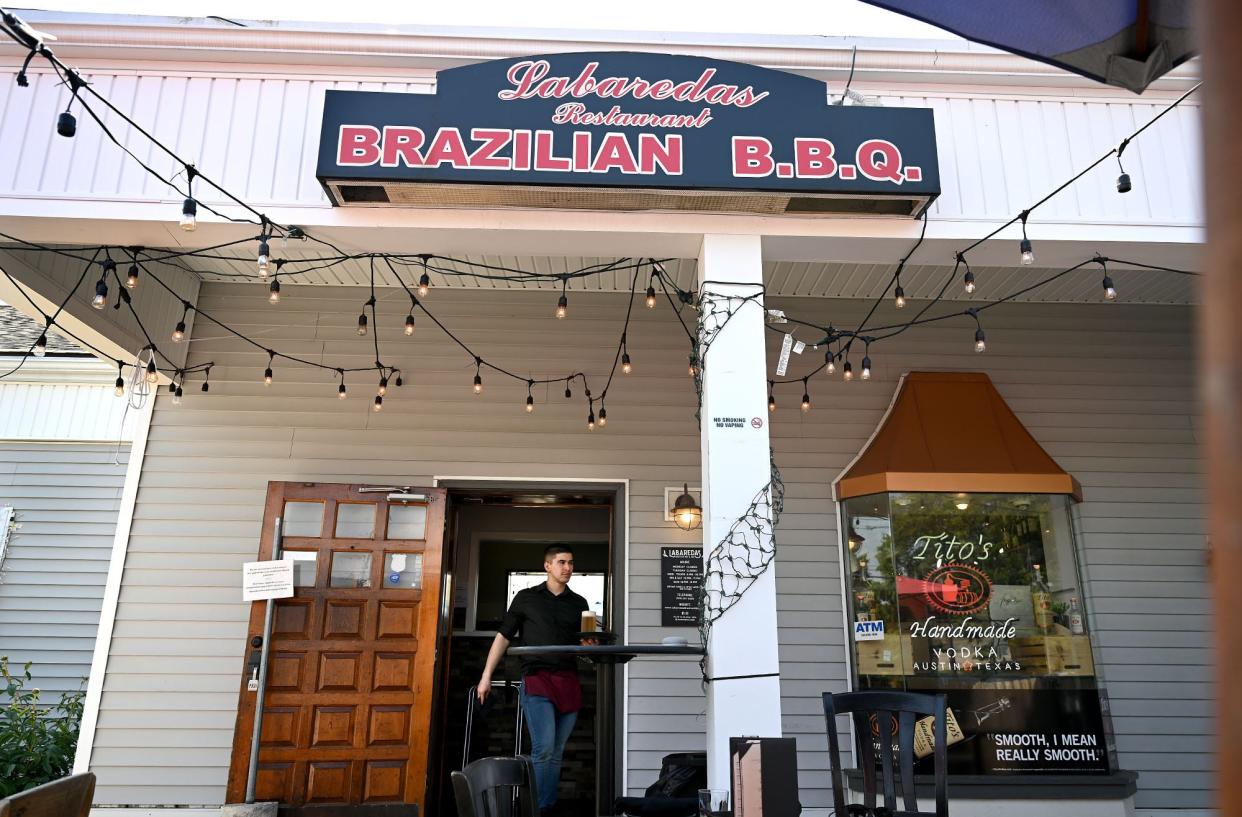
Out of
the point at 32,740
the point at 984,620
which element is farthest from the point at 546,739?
the point at 32,740

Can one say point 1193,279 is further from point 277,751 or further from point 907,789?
point 277,751

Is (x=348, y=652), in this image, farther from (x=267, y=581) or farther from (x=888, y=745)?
(x=888, y=745)

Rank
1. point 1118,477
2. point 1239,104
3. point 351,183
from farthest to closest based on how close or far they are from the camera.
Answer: point 1118,477 → point 351,183 → point 1239,104

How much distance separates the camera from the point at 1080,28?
253 centimetres

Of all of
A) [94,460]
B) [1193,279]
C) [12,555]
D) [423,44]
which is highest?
[423,44]

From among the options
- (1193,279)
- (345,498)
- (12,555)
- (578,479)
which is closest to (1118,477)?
(1193,279)

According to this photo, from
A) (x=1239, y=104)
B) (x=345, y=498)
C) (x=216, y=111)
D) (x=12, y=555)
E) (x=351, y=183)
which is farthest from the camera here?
(x=12, y=555)

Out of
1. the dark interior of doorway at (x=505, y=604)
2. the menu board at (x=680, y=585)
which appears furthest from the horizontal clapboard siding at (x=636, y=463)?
the dark interior of doorway at (x=505, y=604)

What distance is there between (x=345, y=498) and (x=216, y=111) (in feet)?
8.98

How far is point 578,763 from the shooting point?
8367mm

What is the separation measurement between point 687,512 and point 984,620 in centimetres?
213

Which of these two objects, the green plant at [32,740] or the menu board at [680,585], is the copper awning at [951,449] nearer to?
the menu board at [680,585]

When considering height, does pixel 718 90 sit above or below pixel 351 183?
above

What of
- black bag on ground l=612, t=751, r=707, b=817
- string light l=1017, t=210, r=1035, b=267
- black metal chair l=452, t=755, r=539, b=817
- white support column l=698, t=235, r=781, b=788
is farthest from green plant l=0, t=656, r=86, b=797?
string light l=1017, t=210, r=1035, b=267
